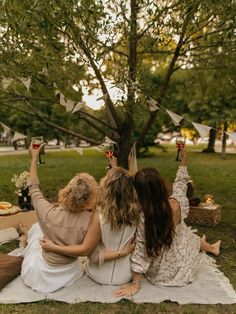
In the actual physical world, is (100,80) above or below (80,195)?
above

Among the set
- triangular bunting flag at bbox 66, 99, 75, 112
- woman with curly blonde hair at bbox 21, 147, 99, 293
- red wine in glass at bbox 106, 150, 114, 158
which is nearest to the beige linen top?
woman with curly blonde hair at bbox 21, 147, 99, 293

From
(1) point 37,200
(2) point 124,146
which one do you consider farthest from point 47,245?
(2) point 124,146

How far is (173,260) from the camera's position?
175 inches

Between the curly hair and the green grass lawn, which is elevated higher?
the curly hair

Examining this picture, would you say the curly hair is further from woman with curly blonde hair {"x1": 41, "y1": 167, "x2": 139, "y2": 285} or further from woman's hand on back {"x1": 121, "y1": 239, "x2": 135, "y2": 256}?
woman's hand on back {"x1": 121, "y1": 239, "x2": 135, "y2": 256}

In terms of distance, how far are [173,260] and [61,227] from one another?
1.30 m

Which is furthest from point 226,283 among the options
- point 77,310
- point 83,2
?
point 83,2

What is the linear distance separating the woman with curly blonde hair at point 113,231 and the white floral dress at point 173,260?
13 centimetres

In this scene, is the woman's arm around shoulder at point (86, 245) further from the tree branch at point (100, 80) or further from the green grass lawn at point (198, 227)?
the tree branch at point (100, 80)

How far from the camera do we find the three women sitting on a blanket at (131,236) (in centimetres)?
412

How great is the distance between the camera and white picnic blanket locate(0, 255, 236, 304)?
13.5ft

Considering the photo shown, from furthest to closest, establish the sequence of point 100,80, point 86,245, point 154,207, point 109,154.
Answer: point 100,80 → point 109,154 → point 154,207 → point 86,245

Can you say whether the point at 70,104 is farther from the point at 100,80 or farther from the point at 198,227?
the point at 198,227

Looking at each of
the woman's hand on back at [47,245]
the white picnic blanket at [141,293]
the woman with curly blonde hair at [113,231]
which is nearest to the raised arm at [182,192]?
the woman with curly blonde hair at [113,231]
